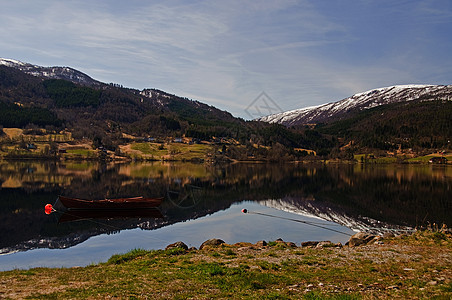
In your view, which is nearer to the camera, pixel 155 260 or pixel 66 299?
pixel 66 299

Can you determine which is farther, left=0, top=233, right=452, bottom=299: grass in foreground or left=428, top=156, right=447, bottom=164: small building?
left=428, top=156, right=447, bottom=164: small building

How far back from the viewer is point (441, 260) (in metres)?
17.2

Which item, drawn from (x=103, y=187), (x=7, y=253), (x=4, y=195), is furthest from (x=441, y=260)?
(x=103, y=187)

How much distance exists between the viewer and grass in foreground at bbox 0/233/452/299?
1161cm

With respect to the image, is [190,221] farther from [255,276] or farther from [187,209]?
[255,276]

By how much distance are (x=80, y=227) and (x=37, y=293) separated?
2438cm

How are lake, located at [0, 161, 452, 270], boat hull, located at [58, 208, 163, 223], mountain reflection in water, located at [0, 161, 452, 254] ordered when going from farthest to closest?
boat hull, located at [58, 208, 163, 223]
mountain reflection in water, located at [0, 161, 452, 254]
lake, located at [0, 161, 452, 270]

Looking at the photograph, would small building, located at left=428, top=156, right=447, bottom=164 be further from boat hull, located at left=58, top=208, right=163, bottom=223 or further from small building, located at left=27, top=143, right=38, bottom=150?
small building, located at left=27, top=143, right=38, bottom=150

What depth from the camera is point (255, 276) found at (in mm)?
14078

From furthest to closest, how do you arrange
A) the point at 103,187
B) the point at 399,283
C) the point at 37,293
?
the point at 103,187 → the point at 399,283 → the point at 37,293

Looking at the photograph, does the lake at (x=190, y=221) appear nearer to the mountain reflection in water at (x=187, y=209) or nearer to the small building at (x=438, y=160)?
the mountain reflection in water at (x=187, y=209)

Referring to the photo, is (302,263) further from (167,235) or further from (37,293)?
(167,235)

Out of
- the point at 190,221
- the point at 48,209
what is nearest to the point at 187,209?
the point at 190,221

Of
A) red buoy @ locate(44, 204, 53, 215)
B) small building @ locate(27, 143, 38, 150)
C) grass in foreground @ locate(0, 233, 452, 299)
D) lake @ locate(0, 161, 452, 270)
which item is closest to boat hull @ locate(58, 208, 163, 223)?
lake @ locate(0, 161, 452, 270)
